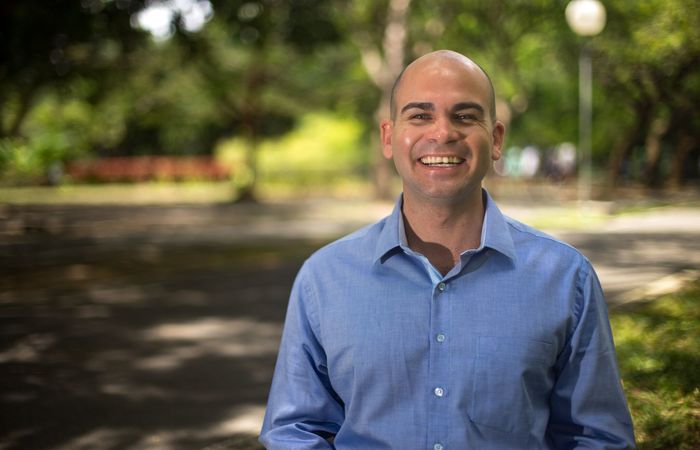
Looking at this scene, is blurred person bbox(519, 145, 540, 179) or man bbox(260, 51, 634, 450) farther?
blurred person bbox(519, 145, 540, 179)

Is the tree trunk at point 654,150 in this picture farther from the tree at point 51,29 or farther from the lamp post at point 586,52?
the tree at point 51,29

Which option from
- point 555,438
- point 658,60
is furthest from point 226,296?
point 555,438

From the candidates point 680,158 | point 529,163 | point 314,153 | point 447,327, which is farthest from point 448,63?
point 314,153

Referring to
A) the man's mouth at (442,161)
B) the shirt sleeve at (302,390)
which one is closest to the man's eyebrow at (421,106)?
the man's mouth at (442,161)

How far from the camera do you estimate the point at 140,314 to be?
31.8 feet

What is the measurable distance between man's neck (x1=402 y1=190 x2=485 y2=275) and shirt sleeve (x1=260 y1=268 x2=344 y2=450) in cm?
33

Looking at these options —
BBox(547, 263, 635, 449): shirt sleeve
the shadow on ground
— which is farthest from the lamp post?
BBox(547, 263, 635, 449): shirt sleeve

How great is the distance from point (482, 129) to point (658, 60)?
12.1 feet

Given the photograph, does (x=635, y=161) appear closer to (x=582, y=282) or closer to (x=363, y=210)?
(x=582, y=282)

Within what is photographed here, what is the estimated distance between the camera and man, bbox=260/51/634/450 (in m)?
2.21

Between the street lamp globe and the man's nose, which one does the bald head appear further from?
the street lamp globe

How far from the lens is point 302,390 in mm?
2328

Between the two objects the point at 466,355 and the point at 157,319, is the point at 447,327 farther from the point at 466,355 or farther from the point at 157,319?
the point at 157,319

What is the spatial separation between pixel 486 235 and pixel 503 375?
345 mm
